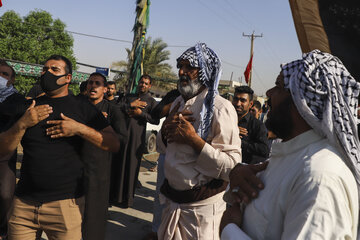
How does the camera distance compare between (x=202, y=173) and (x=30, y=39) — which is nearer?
(x=202, y=173)

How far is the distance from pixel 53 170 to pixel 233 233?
1607mm

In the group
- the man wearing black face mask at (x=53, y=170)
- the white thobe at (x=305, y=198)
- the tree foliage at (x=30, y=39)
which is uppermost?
the tree foliage at (x=30, y=39)

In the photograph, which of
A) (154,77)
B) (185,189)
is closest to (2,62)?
(185,189)

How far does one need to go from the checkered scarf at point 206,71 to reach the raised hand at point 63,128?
98 cm

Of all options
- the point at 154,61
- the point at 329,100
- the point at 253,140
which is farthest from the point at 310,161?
the point at 154,61

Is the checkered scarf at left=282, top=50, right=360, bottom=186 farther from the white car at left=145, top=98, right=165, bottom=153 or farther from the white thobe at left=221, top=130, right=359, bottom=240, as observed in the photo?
the white car at left=145, top=98, right=165, bottom=153

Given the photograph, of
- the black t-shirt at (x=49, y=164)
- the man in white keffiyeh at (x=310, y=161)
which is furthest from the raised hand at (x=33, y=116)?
the man in white keffiyeh at (x=310, y=161)

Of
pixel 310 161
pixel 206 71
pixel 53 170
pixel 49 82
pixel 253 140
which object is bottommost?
pixel 53 170

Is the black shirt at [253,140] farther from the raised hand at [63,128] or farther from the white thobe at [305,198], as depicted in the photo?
the white thobe at [305,198]

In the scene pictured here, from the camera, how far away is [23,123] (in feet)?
Answer: 7.00

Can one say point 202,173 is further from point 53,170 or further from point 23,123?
point 23,123

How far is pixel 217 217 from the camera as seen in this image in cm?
223

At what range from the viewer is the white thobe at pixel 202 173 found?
2.14 meters

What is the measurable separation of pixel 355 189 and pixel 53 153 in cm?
205
